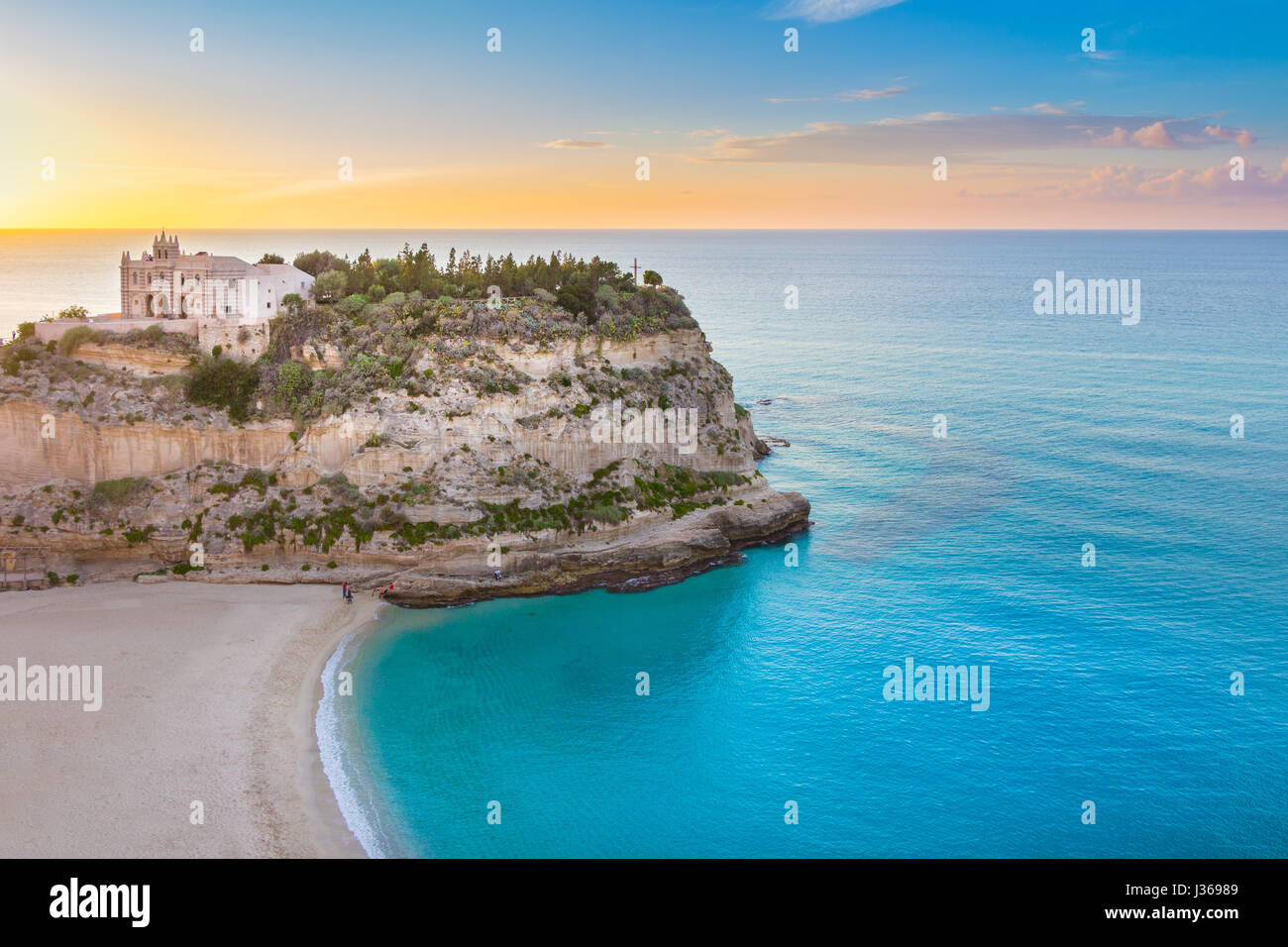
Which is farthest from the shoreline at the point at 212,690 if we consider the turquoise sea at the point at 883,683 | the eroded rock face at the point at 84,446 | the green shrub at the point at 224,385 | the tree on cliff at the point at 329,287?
the tree on cliff at the point at 329,287

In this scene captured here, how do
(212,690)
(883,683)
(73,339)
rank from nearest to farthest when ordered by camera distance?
(212,690)
(883,683)
(73,339)

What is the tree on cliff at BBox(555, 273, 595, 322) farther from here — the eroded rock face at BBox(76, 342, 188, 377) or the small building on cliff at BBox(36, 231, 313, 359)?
the eroded rock face at BBox(76, 342, 188, 377)

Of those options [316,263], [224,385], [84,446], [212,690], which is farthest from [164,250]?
[212,690]

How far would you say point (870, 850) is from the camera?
2561cm

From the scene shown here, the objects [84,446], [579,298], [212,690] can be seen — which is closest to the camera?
[212,690]

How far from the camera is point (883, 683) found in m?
34.5

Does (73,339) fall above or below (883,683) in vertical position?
above

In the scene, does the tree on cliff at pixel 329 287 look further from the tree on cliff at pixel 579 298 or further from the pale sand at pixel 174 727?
the pale sand at pixel 174 727

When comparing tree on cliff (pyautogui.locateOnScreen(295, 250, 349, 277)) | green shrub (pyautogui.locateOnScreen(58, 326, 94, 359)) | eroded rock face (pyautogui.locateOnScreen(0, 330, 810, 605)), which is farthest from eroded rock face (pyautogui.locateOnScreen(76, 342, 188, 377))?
tree on cliff (pyautogui.locateOnScreen(295, 250, 349, 277))

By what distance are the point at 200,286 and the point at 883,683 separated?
127ft

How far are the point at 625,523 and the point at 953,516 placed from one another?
19124mm

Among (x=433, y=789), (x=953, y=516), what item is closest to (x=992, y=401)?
(x=953, y=516)

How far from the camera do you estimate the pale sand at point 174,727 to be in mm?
25656

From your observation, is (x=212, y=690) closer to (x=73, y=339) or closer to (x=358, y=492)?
(x=358, y=492)
